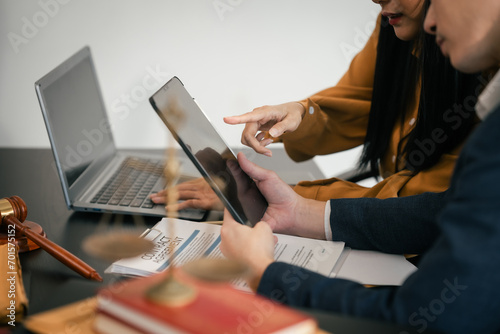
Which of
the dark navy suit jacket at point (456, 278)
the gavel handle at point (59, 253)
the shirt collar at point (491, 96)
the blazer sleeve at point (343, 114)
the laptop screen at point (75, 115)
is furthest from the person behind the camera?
the blazer sleeve at point (343, 114)

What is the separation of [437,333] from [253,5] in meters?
2.09

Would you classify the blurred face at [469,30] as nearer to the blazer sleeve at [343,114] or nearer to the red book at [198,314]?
the red book at [198,314]

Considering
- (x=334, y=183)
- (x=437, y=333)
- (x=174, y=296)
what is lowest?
(x=334, y=183)

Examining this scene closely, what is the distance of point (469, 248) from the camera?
0.63m

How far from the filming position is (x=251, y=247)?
863 mm

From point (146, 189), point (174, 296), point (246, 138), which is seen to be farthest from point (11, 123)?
point (174, 296)

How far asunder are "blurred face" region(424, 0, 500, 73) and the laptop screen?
2.46ft

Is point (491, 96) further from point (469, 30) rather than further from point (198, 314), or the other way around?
point (198, 314)

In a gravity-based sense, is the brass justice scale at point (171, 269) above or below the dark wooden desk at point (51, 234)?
above

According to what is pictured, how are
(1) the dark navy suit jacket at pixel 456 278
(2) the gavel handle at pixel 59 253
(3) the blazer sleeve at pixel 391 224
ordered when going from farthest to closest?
(3) the blazer sleeve at pixel 391 224 → (2) the gavel handle at pixel 59 253 → (1) the dark navy suit jacket at pixel 456 278

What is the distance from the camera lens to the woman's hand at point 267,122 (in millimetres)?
1243

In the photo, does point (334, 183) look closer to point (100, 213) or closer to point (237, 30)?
point (100, 213)

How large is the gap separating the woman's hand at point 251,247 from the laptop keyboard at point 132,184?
35 cm

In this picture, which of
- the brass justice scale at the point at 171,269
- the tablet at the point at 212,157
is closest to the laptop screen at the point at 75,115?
the tablet at the point at 212,157
